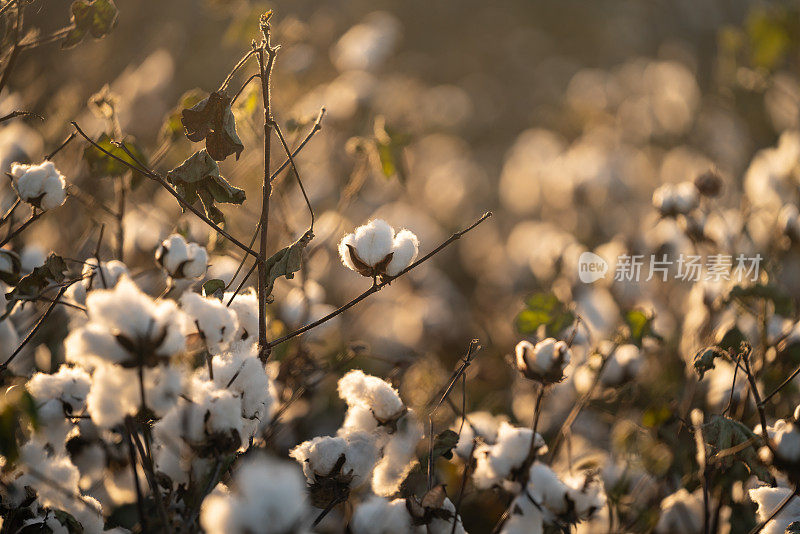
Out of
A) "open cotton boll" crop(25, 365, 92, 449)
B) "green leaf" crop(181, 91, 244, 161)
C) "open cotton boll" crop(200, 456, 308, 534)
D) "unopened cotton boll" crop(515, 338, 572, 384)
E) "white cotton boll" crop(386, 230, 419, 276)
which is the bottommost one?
"unopened cotton boll" crop(515, 338, 572, 384)

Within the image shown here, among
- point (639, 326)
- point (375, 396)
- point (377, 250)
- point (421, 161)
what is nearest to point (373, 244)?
point (377, 250)

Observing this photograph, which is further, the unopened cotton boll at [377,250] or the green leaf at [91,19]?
the green leaf at [91,19]

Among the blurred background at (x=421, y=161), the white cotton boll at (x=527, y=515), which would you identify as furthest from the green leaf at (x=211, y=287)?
the white cotton boll at (x=527, y=515)

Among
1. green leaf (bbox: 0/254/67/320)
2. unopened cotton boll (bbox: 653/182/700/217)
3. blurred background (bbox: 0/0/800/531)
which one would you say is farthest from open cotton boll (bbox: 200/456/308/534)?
unopened cotton boll (bbox: 653/182/700/217)

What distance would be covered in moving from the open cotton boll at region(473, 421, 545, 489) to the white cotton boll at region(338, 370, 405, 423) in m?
0.17

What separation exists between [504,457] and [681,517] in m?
0.71

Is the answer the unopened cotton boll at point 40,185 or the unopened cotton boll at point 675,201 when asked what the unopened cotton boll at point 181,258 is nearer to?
the unopened cotton boll at point 40,185

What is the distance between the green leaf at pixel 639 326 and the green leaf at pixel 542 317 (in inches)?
5.2

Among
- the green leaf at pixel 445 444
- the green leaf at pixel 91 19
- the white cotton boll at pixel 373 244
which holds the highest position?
the green leaf at pixel 91 19

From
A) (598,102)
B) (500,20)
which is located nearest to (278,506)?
(598,102)

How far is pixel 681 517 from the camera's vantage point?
157cm

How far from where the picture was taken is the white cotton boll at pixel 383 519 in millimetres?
1069

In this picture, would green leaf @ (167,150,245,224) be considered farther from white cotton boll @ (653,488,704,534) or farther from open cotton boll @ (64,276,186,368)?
white cotton boll @ (653,488,704,534)

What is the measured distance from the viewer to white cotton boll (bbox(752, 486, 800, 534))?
1171 millimetres
